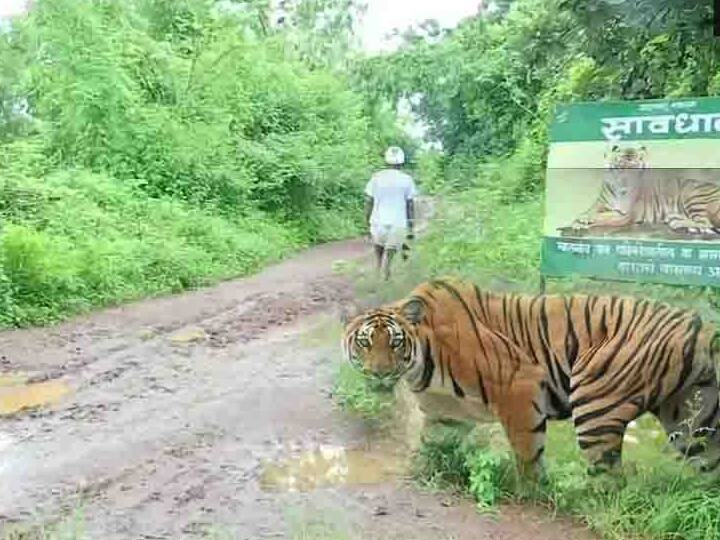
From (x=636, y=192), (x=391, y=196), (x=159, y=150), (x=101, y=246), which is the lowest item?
(x=101, y=246)

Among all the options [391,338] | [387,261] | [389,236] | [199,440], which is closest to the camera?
[391,338]

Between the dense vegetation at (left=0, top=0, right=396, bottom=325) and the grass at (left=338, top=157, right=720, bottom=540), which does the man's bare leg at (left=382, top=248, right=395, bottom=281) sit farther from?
the dense vegetation at (left=0, top=0, right=396, bottom=325)

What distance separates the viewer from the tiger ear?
3.96 m

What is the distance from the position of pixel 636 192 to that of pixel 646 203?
6cm

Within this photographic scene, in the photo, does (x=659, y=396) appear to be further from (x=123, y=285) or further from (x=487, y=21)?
(x=487, y=21)

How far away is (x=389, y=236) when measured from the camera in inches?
277

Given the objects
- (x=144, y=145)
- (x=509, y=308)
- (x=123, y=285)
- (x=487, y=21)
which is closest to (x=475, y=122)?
(x=487, y=21)

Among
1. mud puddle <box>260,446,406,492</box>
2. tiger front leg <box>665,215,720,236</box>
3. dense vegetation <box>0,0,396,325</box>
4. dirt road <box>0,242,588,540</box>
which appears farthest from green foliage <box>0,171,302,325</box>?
tiger front leg <box>665,215,720,236</box>

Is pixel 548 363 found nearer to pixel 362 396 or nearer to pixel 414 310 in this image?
pixel 414 310

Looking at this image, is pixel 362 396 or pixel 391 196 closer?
pixel 362 396

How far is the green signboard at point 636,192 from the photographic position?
3.51 m

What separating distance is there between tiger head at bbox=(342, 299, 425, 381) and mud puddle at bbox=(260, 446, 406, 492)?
19.3 inches

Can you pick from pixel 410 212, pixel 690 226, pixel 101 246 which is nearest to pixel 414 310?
pixel 690 226

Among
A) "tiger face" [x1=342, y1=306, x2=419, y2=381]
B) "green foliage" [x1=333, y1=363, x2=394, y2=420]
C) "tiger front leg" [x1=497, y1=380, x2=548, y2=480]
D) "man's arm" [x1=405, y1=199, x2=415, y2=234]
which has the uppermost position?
"man's arm" [x1=405, y1=199, x2=415, y2=234]
